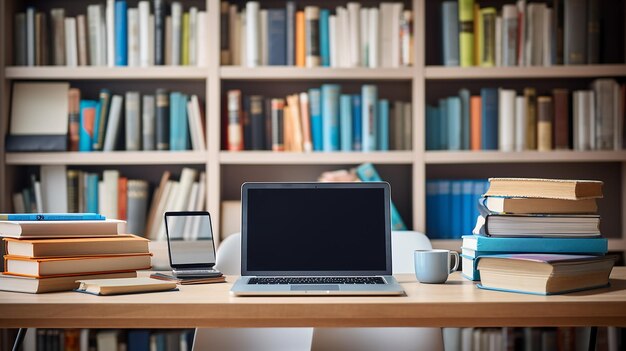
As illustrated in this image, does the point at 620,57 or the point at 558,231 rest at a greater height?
the point at 620,57

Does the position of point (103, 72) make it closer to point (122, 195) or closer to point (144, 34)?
point (144, 34)

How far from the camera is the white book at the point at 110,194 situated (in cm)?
298

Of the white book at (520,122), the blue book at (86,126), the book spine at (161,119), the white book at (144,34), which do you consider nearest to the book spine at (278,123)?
the book spine at (161,119)

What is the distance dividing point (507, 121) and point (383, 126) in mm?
527

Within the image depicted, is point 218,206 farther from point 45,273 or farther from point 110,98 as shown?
point 45,273

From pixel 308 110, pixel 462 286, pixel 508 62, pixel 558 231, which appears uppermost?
pixel 508 62

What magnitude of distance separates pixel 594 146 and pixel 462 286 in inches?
68.3

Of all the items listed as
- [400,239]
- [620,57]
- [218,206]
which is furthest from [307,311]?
[620,57]

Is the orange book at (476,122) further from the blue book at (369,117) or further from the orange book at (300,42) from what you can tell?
the orange book at (300,42)

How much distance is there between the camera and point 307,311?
4.25 feet

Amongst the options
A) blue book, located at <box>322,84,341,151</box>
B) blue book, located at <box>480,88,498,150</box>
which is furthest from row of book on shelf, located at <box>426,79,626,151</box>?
blue book, located at <box>322,84,341,151</box>

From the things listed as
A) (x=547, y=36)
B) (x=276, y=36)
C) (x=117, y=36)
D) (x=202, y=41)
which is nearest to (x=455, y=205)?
(x=547, y=36)

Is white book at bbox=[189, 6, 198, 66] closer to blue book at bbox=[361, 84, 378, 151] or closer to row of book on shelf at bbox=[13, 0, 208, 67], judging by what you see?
row of book on shelf at bbox=[13, 0, 208, 67]

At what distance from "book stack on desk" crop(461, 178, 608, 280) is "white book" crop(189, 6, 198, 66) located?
5.95 ft
